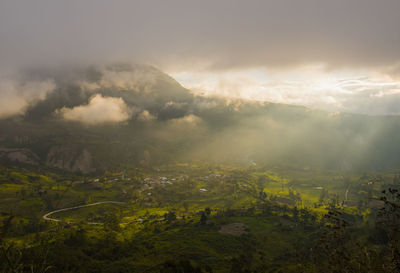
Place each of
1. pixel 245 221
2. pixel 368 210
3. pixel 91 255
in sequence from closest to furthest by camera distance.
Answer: pixel 91 255 → pixel 245 221 → pixel 368 210

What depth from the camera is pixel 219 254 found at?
109 metres

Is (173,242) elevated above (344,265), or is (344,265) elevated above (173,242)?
(344,265)

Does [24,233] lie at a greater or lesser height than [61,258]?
lesser

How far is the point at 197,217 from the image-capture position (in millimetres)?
158000

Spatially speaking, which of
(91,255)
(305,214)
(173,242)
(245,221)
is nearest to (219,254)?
(173,242)

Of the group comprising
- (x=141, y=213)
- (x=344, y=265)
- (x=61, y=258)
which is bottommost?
(x=141, y=213)

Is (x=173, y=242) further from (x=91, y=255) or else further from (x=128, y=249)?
(x=91, y=255)

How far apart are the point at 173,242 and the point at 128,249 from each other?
72.4 ft

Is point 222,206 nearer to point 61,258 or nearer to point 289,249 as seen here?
point 289,249

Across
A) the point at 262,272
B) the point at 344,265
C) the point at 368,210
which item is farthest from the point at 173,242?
the point at 368,210

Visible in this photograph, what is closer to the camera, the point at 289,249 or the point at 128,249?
the point at 128,249

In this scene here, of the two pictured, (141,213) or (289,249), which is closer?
(289,249)

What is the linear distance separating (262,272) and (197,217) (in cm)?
7473

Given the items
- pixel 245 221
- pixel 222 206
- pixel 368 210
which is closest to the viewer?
pixel 245 221
